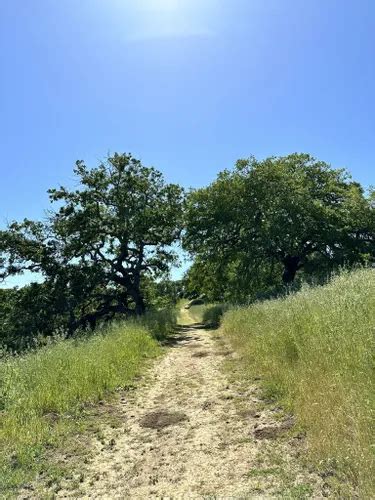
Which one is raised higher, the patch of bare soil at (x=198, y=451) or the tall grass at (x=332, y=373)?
the tall grass at (x=332, y=373)

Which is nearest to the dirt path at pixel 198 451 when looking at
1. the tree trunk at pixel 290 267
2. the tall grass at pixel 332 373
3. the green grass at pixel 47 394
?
the tall grass at pixel 332 373

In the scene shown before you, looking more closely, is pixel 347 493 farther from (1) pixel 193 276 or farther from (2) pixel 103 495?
(1) pixel 193 276

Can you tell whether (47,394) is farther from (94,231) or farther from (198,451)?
(94,231)

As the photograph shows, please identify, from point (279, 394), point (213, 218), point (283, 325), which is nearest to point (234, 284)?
point (213, 218)

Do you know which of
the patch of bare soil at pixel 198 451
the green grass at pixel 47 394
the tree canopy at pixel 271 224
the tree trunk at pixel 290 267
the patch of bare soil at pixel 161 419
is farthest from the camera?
the tree trunk at pixel 290 267

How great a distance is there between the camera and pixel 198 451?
17.3ft

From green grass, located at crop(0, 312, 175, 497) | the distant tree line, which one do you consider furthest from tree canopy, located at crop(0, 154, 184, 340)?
green grass, located at crop(0, 312, 175, 497)

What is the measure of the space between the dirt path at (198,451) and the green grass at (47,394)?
698 mm

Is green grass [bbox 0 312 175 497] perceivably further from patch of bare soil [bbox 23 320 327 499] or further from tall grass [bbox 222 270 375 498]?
tall grass [bbox 222 270 375 498]

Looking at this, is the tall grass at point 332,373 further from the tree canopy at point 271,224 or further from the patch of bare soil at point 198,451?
the tree canopy at point 271,224

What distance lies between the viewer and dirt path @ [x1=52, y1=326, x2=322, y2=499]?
13.9ft

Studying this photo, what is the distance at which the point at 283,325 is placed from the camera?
9.49 m

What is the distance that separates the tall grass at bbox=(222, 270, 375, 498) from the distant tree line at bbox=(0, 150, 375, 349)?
637 inches

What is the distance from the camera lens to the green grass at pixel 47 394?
5.28 meters
